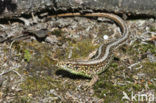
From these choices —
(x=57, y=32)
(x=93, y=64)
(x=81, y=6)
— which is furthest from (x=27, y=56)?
(x=81, y=6)

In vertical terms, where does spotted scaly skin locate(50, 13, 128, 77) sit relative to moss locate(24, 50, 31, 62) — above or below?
below

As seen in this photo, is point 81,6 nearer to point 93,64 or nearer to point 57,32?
point 57,32

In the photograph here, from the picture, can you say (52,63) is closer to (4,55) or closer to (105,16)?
(4,55)

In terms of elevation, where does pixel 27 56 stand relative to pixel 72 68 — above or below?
above

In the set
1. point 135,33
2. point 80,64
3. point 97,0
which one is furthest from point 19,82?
point 135,33

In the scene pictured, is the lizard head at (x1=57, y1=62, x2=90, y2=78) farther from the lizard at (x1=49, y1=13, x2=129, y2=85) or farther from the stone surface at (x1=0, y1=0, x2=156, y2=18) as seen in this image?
the stone surface at (x1=0, y1=0, x2=156, y2=18)

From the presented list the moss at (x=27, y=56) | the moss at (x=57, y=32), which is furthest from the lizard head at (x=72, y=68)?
the moss at (x=57, y=32)

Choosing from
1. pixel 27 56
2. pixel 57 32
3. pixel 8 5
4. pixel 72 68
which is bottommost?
pixel 72 68

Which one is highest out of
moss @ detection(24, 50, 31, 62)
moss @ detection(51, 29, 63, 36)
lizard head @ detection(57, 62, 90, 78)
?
moss @ detection(51, 29, 63, 36)

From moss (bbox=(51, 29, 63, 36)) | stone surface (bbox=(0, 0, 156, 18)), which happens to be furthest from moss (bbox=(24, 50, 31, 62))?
stone surface (bbox=(0, 0, 156, 18))
